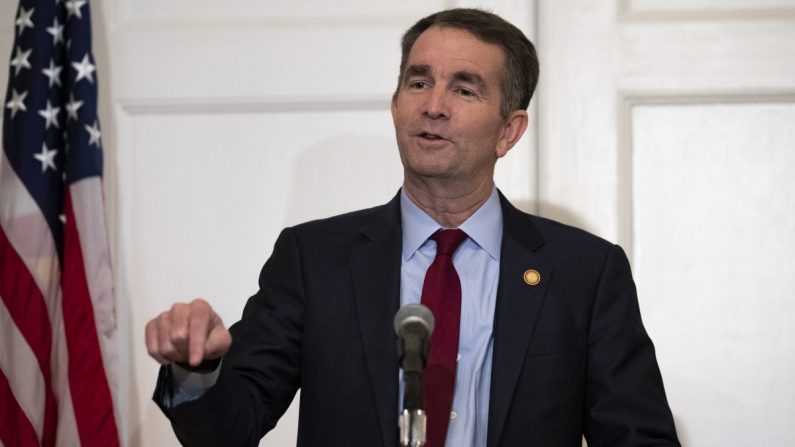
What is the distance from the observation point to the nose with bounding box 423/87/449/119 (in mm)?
2159

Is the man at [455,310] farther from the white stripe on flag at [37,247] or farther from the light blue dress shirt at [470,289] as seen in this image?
the white stripe on flag at [37,247]

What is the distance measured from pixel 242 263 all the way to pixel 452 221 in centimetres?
101

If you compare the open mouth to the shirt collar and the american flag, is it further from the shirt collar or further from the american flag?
the american flag

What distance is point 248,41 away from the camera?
3119mm

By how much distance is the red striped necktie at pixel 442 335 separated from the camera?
1991 millimetres

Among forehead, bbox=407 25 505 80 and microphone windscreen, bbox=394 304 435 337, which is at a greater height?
forehead, bbox=407 25 505 80

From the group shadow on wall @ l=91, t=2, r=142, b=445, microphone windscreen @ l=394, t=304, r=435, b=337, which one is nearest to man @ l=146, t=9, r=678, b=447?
microphone windscreen @ l=394, t=304, r=435, b=337

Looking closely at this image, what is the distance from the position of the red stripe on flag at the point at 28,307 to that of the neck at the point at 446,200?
1.11 meters

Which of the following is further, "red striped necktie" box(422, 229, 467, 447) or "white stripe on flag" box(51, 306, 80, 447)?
"white stripe on flag" box(51, 306, 80, 447)

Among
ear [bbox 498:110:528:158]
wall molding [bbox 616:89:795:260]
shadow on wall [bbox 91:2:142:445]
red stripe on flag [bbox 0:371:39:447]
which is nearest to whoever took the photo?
ear [bbox 498:110:528:158]

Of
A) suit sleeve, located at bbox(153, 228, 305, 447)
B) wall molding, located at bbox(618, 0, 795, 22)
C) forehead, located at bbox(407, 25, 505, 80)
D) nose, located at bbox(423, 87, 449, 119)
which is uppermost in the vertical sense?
wall molding, located at bbox(618, 0, 795, 22)

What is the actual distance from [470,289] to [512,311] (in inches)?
4.1

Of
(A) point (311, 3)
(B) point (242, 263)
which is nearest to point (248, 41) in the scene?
(A) point (311, 3)

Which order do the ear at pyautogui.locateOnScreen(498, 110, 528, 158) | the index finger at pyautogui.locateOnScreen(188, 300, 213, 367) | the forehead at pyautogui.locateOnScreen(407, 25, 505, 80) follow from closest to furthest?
the index finger at pyautogui.locateOnScreen(188, 300, 213, 367) → the forehead at pyautogui.locateOnScreen(407, 25, 505, 80) → the ear at pyautogui.locateOnScreen(498, 110, 528, 158)
